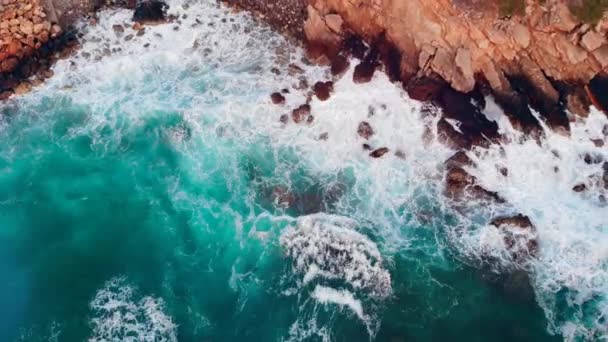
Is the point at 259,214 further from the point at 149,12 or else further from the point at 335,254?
the point at 149,12

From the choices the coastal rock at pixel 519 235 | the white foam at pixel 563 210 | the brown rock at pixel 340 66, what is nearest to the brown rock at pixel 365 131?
the brown rock at pixel 340 66

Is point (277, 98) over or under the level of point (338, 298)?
over

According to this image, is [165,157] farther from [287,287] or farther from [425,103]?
[425,103]

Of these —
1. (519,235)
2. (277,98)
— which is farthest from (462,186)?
(277,98)

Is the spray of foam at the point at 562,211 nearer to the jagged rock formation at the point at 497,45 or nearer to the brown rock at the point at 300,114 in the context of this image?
the jagged rock formation at the point at 497,45

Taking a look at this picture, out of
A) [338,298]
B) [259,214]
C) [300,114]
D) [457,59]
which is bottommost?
[338,298]

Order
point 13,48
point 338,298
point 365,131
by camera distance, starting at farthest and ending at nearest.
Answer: point 13,48 < point 365,131 < point 338,298

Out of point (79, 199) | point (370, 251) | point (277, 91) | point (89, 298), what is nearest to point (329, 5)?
point (277, 91)

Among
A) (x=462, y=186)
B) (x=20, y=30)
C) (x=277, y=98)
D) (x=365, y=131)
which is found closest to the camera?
(x=462, y=186)
